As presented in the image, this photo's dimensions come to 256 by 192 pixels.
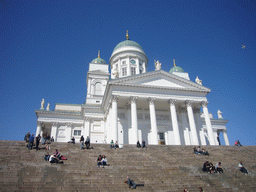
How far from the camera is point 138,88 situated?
2781cm

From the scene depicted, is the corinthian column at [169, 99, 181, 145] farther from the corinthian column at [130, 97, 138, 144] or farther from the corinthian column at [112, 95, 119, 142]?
the corinthian column at [112, 95, 119, 142]

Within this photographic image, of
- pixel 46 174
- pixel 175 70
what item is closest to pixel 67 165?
pixel 46 174

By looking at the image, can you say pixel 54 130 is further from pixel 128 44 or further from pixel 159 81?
pixel 128 44

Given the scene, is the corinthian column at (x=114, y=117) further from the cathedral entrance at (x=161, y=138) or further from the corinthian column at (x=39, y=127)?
the corinthian column at (x=39, y=127)

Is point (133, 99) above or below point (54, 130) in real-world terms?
above

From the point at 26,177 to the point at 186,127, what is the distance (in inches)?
919

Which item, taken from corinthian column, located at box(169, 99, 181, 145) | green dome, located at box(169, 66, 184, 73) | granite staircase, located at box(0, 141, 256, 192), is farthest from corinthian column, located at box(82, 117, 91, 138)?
green dome, located at box(169, 66, 184, 73)

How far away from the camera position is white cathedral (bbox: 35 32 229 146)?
2706 centimetres

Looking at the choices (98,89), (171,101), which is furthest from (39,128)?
(171,101)

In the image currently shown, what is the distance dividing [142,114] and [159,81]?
535 cm

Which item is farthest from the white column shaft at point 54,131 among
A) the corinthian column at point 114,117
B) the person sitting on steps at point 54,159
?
the person sitting on steps at point 54,159

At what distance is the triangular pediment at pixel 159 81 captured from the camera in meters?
27.7

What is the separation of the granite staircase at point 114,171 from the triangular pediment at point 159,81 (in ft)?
36.2

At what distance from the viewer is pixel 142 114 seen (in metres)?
30.3
